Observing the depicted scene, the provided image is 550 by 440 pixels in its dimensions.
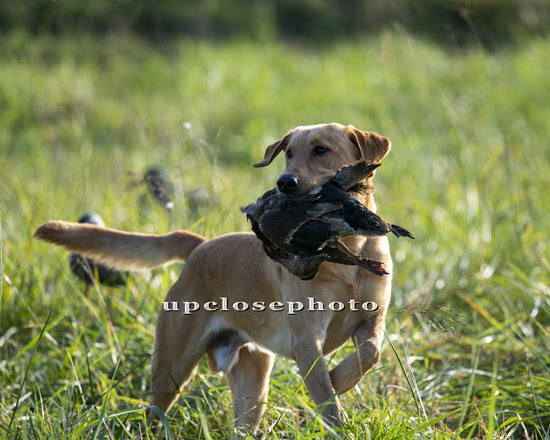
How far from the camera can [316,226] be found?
8.24ft

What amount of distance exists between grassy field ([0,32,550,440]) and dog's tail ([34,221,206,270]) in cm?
36

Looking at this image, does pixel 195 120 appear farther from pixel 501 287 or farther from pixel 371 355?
pixel 371 355

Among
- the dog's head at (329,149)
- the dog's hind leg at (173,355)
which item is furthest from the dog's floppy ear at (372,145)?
the dog's hind leg at (173,355)

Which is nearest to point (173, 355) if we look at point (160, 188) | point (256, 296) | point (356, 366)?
point (256, 296)

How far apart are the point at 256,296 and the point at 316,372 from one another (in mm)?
635

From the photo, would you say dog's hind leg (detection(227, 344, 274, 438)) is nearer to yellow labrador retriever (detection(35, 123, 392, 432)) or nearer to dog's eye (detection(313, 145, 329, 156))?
yellow labrador retriever (detection(35, 123, 392, 432))

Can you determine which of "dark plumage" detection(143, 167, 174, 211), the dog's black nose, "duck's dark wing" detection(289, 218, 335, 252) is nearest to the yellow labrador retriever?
the dog's black nose

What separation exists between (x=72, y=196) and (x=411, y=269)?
2892 mm

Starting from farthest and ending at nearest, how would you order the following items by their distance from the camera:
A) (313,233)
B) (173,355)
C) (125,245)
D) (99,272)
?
(99,272) < (125,245) < (173,355) < (313,233)

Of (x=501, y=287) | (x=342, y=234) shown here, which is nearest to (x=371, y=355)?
(x=342, y=234)

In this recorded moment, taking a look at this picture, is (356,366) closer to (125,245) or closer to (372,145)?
(372,145)

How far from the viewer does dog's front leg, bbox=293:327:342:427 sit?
267 centimetres

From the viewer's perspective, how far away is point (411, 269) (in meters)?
4.93

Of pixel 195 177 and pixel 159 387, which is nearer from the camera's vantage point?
pixel 159 387
